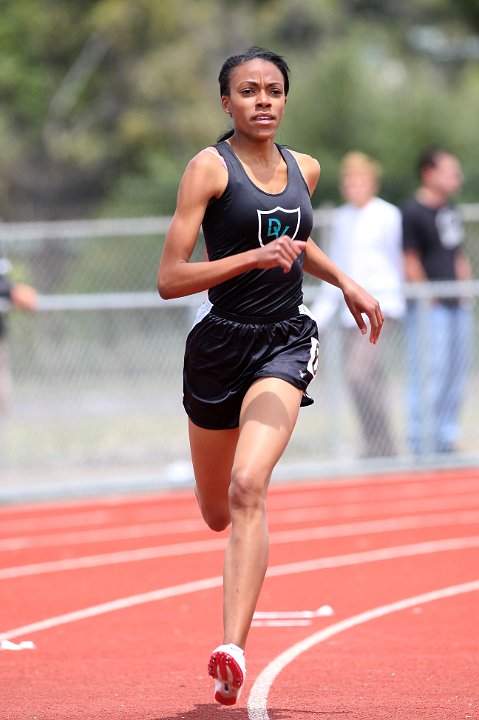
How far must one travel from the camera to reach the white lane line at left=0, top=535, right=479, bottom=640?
733 centimetres

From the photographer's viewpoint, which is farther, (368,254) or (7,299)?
(368,254)

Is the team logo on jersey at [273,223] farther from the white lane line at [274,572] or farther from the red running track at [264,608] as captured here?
the white lane line at [274,572]

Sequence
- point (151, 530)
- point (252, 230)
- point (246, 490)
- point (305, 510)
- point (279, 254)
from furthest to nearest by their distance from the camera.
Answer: point (305, 510), point (151, 530), point (252, 230), point (246, 490), point (279, 254)

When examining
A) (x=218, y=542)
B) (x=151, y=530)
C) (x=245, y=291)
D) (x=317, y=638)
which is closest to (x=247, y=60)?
(x=245, y=291)

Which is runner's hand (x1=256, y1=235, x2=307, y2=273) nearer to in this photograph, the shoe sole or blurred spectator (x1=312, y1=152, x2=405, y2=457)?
the shoe sole

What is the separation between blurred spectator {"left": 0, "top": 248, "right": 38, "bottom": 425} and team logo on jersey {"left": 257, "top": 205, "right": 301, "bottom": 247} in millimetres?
6568

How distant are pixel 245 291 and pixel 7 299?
7229 mm

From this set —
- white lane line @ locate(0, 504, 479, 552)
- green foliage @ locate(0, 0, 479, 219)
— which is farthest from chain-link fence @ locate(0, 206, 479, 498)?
green foliage @ locate(0, 0, 479, 219)

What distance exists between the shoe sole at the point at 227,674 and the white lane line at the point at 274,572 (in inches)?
90.8

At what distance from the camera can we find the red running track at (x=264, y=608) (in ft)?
18.3

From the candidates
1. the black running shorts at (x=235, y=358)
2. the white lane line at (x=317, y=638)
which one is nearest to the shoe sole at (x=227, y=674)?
the white lane line at (x=317, y=638)

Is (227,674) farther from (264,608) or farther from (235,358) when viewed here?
(264,608)

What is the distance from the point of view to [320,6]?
37.8 meters

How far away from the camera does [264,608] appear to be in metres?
7.54
